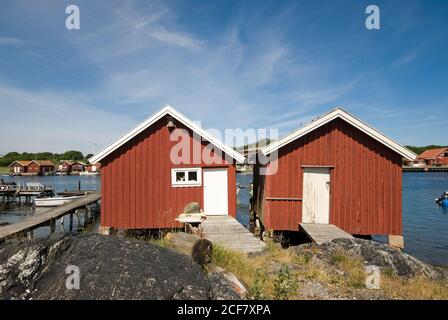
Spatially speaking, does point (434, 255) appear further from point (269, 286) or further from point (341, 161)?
point (269, 286)

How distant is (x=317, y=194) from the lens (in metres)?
14.7

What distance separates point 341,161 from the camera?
14586 mm

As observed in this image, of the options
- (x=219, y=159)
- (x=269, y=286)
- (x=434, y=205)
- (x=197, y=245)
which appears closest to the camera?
(x=269, y=286)

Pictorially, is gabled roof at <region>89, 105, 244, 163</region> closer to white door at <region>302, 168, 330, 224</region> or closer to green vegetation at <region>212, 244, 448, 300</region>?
white door at <region>302, 168, 330, 224</region>

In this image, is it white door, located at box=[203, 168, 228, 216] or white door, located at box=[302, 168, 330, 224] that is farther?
white door, located at box=[203, 168, 228, 216]

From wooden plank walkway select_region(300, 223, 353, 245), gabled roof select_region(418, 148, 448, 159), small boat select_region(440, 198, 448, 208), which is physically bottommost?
small boat select_region(440, 198, 448, 208)

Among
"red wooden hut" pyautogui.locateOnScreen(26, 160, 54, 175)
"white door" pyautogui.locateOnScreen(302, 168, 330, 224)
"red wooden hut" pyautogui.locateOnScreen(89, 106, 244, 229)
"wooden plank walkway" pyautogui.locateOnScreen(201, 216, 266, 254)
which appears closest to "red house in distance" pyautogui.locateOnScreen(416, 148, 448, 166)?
"white door" pyautogui.locateOnScreen(302, 168, 330, 224)

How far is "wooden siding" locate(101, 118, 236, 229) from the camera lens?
15023mm

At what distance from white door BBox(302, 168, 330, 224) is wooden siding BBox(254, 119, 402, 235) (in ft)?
0.71

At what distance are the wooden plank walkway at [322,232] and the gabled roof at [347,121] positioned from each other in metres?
3.72

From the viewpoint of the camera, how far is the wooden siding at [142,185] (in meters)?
15.0

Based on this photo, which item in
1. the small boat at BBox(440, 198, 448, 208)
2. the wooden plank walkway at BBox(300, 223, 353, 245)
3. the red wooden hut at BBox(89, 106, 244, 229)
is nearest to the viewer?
the wooden plank walkway at BBox(300, 223, 353, 245)

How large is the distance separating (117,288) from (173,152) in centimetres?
1083
